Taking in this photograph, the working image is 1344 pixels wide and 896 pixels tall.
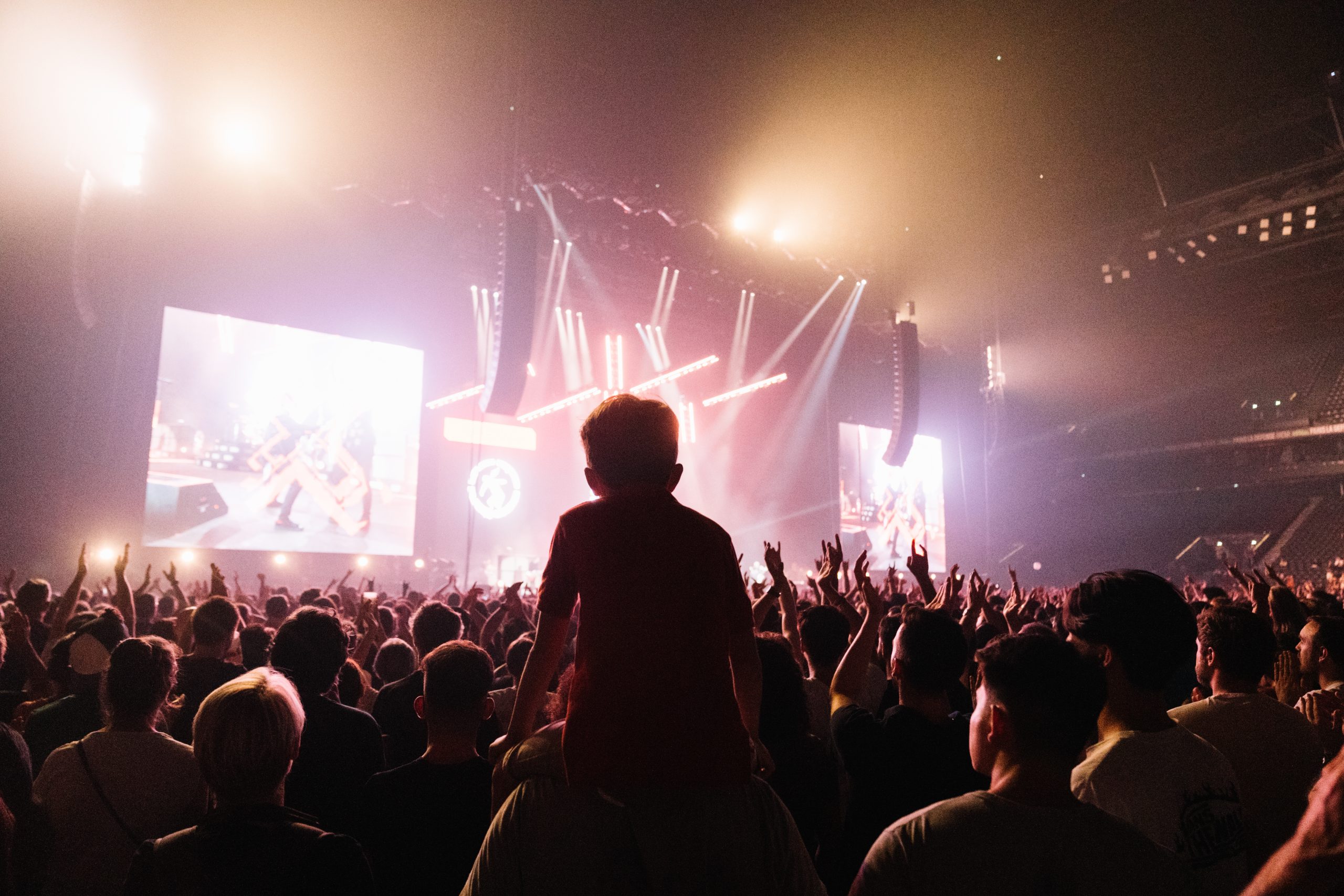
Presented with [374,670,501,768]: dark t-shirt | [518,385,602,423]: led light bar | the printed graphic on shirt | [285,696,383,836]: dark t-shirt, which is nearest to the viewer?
the printed graphic on shirt

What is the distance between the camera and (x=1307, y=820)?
29.8 inches

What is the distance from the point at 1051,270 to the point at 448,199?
1666 cm

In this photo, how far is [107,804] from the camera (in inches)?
87.6

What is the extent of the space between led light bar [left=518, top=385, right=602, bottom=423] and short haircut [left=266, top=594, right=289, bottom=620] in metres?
13.6

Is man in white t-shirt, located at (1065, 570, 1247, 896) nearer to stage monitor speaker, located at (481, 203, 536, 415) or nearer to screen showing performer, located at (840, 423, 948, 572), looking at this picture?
stage monitor speaker, located at (481, 203, 536, 415)

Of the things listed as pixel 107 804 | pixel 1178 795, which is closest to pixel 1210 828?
pixel 1178 795

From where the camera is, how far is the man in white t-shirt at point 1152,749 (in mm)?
1771

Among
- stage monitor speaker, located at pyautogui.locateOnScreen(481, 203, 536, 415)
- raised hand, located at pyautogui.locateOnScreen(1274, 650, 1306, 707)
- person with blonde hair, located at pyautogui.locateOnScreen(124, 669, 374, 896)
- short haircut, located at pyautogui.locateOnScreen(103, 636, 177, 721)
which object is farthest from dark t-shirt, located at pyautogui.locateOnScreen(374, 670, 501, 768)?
stage monitor speaker, located at pyautogui.locateOnScreen(481, 203, 536, 415)

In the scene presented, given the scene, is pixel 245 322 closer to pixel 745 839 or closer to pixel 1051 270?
pixel 745 839

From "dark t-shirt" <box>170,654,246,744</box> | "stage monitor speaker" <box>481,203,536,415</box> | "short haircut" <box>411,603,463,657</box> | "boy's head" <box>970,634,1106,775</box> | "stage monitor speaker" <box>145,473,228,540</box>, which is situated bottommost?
"dark t-shirt" <box>170,654,246,744</box>

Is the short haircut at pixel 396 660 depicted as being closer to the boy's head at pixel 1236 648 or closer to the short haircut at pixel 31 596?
the short haircut at pixel 31 596

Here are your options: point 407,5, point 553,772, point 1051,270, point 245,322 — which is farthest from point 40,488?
point 1051,270

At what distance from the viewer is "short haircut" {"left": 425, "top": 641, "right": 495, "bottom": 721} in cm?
234

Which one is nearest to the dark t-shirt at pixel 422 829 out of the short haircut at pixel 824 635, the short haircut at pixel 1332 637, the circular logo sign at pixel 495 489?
the short haircut at pixel 824 635
